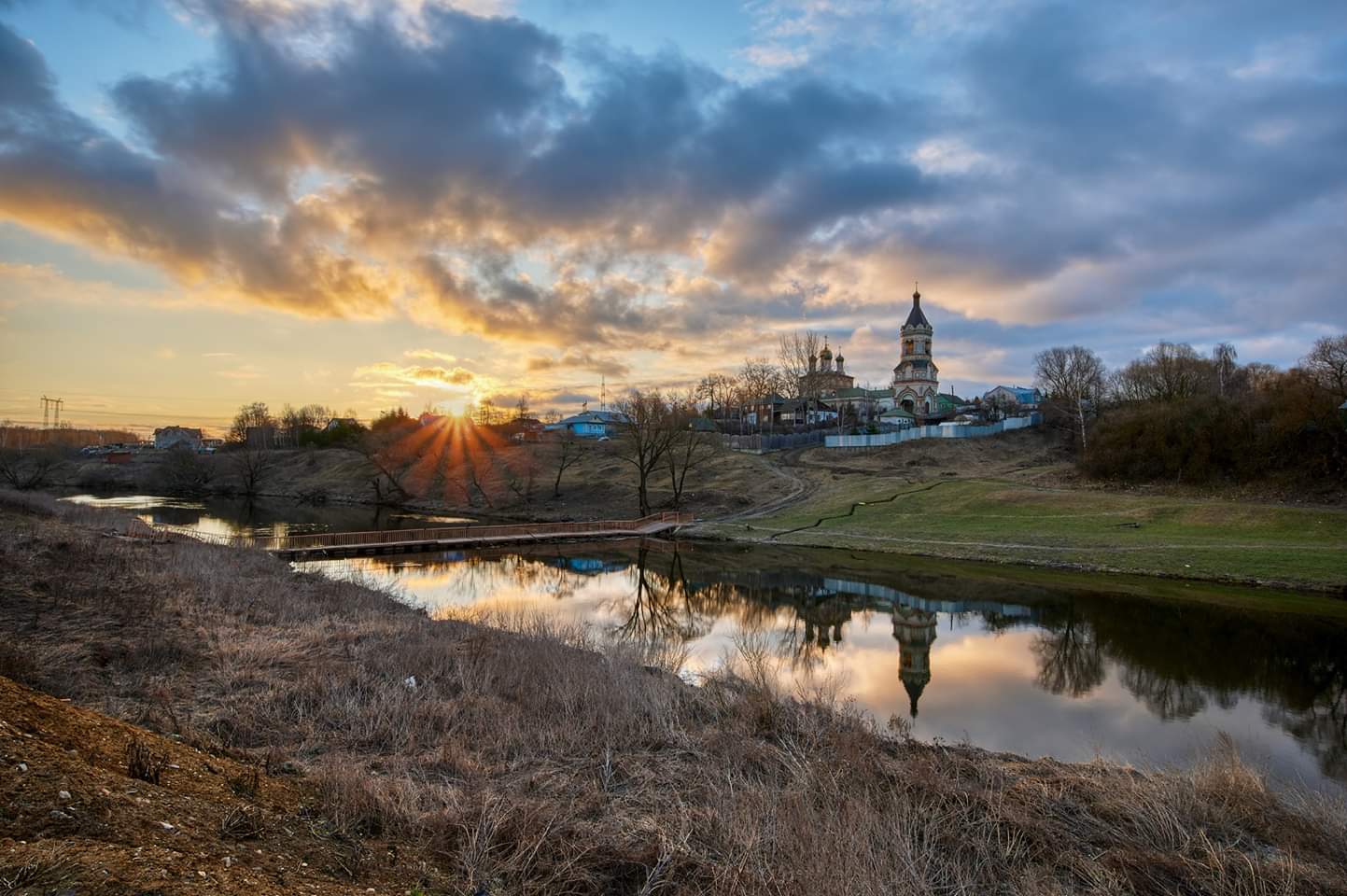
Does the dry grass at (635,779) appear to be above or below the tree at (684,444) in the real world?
below

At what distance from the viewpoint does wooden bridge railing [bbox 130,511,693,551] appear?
123 feet

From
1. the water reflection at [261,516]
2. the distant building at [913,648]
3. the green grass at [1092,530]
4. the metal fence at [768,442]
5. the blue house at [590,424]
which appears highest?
the blue house at [590,424]

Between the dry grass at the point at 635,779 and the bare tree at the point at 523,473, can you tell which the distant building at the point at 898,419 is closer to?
the bare tree at the point at 523,473

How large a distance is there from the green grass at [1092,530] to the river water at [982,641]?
328 centimetres

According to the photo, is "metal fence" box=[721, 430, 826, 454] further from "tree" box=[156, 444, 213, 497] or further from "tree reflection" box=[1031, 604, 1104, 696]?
"tree" box=[156, 444, 213, 497]

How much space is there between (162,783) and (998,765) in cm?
1059

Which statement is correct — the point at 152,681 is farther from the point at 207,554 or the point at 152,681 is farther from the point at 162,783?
the point at 207,554

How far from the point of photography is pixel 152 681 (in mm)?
10539

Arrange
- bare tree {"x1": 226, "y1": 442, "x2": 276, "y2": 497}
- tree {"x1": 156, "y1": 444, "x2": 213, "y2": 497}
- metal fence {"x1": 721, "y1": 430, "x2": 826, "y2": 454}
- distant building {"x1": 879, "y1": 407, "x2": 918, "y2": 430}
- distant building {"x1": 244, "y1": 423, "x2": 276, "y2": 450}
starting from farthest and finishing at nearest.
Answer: distant building {"x1": 244, "y1": 423, "x2": 276, "y2": 450}
distant building {"x1": 879, "y1": 407, "x2": 918, "y2": 430}
metal fence {"x1": 721, "y1": 430, "x2": 826, "y2": 454}
bare tree {"x1": 226, "y1": 442, "x2": 276, "y2": 497}
tree {"x1": 156, "y1": 444, "x2": 213, "y2": 497}

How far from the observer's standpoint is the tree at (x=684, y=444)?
193 ft

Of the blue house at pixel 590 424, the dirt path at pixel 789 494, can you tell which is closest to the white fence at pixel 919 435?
the dirt path at pixel 789 494

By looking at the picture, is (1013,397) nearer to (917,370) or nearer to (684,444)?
(917,370)

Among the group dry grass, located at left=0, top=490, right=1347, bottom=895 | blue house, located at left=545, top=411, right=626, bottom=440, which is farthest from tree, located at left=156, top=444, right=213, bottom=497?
dry grass, located at left=0, top=490, right=1347, bottom=895

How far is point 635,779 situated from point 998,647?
16.4m
